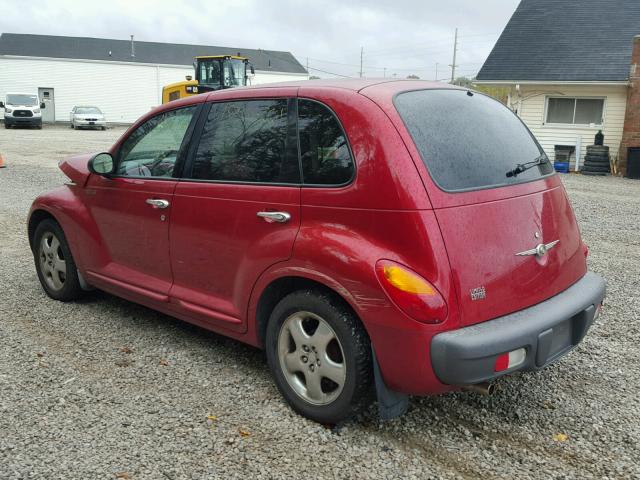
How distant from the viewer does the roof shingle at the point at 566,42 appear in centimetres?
1948

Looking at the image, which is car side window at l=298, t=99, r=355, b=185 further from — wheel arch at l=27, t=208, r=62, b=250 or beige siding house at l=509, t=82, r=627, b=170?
beige siding house at l=509, t=82, r=627, b=170

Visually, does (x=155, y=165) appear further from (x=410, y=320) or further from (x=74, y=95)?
(x=74, y=95)

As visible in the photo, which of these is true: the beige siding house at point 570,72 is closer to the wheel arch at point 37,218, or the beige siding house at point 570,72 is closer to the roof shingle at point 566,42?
the roof shingle at point 566,42

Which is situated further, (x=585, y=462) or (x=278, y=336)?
(x=278, y=336)

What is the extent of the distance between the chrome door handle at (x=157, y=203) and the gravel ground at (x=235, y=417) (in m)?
1.02

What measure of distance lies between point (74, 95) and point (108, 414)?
49062mm

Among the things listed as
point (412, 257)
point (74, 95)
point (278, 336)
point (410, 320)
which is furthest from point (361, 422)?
point (74, 95)

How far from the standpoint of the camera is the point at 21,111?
36438 millimetres

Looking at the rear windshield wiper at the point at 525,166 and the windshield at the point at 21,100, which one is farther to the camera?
the windshield at the point at 21,100

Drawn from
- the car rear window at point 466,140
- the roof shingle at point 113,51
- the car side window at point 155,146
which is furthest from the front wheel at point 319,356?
the roof shingle at point 113,51

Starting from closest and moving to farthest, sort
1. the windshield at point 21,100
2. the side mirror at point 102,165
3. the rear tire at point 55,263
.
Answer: the side mirror at point 102,165 < the rear tire at point 55,263 < the windshield at point 21,100

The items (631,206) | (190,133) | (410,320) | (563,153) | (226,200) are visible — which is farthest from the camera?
(563,153)

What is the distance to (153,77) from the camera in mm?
49656

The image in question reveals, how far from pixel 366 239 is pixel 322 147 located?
62 cm
